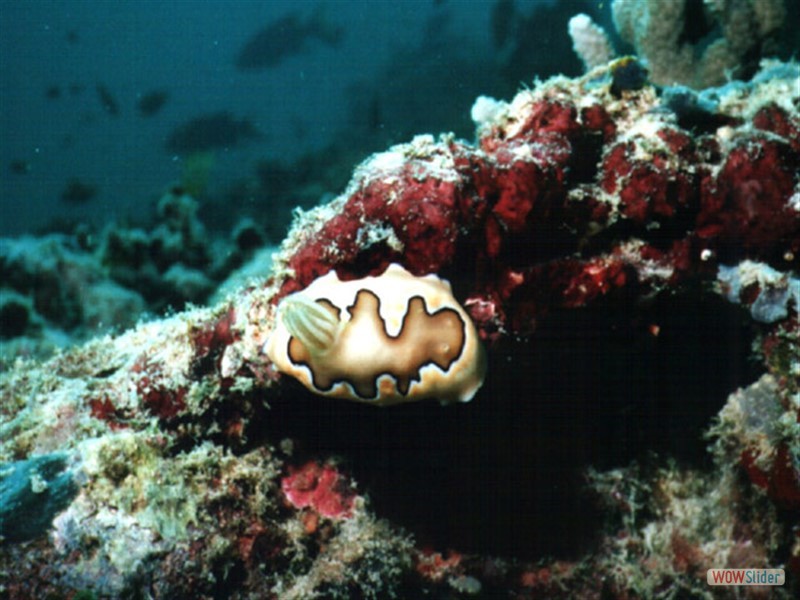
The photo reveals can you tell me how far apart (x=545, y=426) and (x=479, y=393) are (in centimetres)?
70

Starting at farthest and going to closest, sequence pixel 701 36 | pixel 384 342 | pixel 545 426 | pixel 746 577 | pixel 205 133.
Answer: pixel 205 133 → pixel 701 36 → pixel 545 426 → pixel 746 577 → pixel 384 342

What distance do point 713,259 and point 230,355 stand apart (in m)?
2.68

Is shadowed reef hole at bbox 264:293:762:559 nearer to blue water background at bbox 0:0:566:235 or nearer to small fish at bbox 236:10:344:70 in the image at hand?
blue water background at bbox 0:0:566:235

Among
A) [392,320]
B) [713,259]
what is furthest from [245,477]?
[713,259]

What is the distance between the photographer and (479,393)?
317 centimetres

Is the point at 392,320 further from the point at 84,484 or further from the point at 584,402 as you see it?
the point at 584,402

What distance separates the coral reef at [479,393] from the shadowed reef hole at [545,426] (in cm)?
5

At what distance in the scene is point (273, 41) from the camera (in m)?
41.6

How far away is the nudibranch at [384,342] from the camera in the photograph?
93.1 inches

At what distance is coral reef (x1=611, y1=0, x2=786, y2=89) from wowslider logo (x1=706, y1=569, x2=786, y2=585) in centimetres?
508

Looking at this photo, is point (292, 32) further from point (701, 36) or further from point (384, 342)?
point (384, 342)

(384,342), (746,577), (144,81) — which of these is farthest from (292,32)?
(746,577)

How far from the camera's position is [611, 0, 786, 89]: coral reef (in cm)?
618

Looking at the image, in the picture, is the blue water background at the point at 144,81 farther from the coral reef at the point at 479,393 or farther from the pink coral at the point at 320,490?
the pink coral at the point at 320,490
